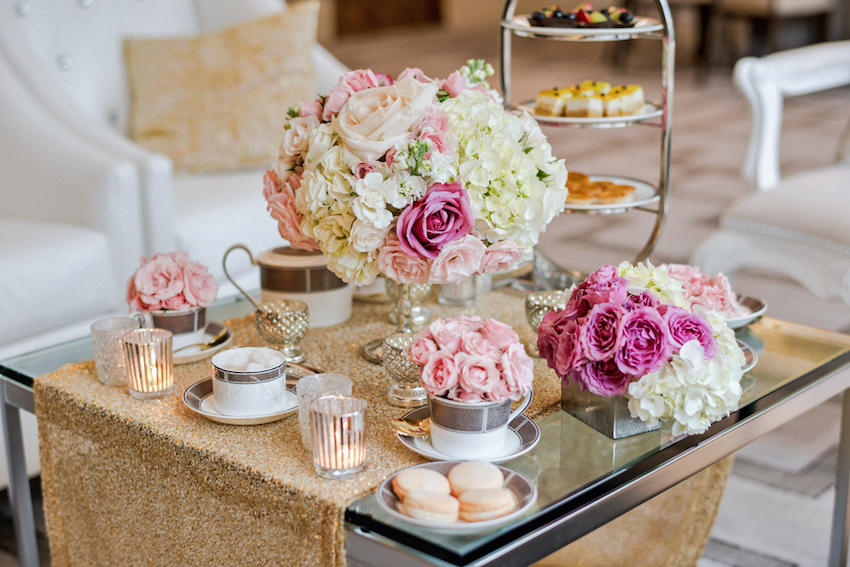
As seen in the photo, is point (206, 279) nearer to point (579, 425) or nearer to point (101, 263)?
point (579, 425)

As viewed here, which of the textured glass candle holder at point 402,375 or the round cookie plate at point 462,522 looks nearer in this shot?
the round cookie plate at point 462,522

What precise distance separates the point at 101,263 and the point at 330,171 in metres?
0.97

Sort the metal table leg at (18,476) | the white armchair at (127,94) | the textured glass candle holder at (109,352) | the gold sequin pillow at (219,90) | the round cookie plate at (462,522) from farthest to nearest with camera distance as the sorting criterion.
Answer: the gold sequin pillow at (219,90) < the white armchair at (127,94) < the metal table leg at (18,476) < the textured glass candle holder at (109,352) < the round cookie plate at (462,522)

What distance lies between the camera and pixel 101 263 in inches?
71.2

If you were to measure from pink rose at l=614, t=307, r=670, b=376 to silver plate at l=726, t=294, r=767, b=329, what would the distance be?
0.36 m

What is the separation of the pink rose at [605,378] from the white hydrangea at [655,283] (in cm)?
10

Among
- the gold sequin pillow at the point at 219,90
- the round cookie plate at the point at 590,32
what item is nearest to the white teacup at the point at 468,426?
the round cookie plate at the point at 590,32

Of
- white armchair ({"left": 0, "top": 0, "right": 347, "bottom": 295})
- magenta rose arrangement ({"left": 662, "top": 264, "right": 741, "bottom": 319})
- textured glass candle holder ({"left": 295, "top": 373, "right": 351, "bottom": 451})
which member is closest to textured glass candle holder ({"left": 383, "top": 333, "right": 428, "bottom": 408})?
textured glass candle holder ({"left": 295, "top": 373, "right": 351, "bottom": 451})

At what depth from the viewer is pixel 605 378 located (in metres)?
0.95

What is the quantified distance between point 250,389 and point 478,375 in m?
0.28

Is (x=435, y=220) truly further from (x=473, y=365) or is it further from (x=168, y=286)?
(x=168, y=286)

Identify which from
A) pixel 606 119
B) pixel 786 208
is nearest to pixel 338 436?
pixel 606 119

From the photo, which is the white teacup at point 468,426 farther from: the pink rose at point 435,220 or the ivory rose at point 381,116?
the ivory rose at point 381,116

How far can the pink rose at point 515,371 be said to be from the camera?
89 cm
